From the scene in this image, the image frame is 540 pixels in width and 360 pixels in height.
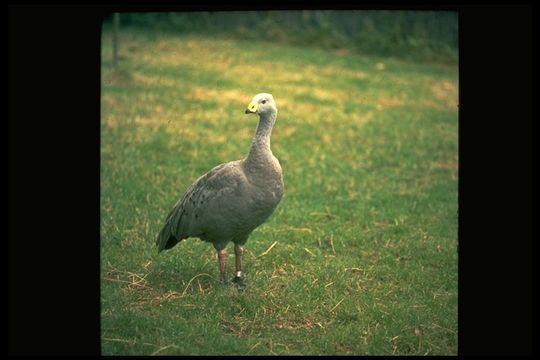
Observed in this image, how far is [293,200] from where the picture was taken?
9367mm

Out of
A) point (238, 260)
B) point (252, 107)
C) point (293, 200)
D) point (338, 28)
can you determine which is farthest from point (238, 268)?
point (338, 28)

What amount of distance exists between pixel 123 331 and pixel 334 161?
18.1 feet

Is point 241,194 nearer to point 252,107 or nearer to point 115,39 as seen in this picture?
point 252,107

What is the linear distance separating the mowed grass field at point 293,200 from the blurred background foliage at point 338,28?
0.23m

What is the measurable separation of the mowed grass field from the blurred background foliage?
23cm

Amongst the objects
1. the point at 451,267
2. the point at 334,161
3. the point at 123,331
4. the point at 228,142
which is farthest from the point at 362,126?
the point at 123,331

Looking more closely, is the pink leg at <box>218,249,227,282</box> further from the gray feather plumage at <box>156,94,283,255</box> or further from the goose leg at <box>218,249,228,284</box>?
the gray feather plumage at <box>156,94,283,255</box>

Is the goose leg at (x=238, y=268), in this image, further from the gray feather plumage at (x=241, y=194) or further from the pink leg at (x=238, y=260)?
the gray feather plumage at (x=241, y=194)

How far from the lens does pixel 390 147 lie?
11578 mm

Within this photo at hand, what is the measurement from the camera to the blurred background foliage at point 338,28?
43.2ft

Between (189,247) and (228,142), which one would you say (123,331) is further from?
(228,142)

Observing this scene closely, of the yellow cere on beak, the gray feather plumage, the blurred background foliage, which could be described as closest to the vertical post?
the blurred background foliage

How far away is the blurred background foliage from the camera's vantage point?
13164mm

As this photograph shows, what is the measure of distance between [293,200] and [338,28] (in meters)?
6.73
